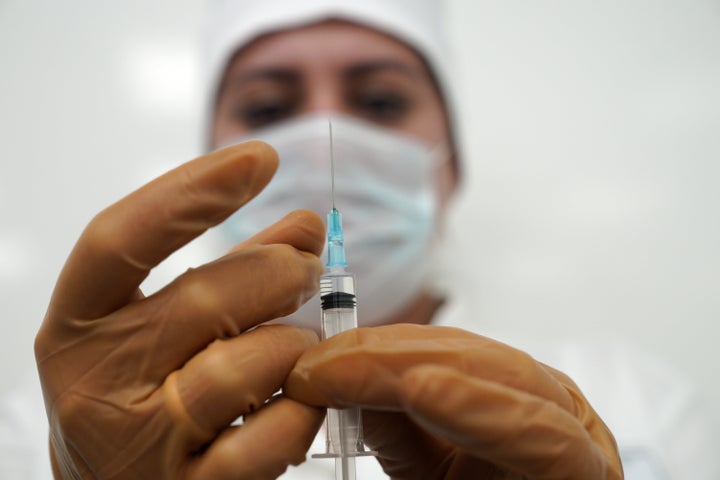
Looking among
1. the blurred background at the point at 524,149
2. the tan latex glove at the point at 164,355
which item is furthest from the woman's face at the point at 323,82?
the tan latex glove at the point at 164,355

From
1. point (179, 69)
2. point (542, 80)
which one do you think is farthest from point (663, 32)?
point (179, 69)

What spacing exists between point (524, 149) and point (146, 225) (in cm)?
142

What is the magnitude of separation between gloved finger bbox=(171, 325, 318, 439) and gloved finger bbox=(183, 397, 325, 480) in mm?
20

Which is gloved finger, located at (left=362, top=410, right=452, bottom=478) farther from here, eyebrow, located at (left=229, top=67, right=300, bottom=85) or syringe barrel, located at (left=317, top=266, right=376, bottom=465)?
eyebrow, located at (left=229, top=67, right=300, bottom=85)

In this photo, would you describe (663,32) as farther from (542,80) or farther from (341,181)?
(341,181)

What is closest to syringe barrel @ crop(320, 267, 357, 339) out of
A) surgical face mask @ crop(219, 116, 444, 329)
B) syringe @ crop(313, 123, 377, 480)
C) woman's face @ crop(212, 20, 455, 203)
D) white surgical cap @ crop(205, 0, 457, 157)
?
syringe @ crop(313, 123, 377, 480)

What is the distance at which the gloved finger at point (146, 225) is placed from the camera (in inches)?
20.7

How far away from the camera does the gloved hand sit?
19.6 inches

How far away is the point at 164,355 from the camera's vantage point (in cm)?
56

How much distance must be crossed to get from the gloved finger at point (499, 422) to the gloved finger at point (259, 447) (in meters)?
0.13

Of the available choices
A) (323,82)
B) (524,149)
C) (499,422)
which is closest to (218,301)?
(499,422)

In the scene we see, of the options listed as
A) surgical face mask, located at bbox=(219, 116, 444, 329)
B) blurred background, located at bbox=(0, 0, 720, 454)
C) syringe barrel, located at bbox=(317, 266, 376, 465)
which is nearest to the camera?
syringe barrel, located at bbox=(317, 266, 376, 465)

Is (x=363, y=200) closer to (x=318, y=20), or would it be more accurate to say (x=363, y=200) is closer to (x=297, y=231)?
(x=318, y=20)

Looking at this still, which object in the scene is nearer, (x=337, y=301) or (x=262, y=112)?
(x=337, y=301)
